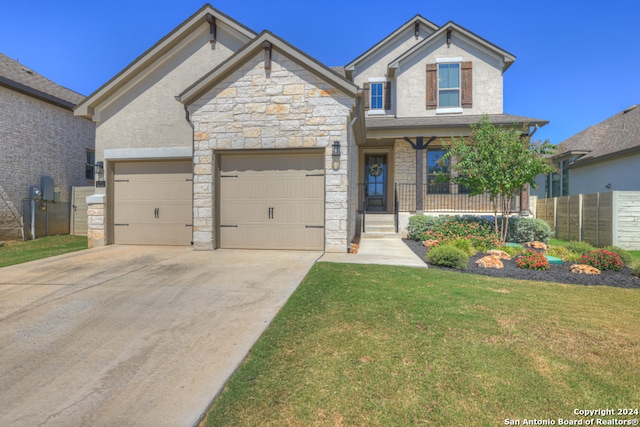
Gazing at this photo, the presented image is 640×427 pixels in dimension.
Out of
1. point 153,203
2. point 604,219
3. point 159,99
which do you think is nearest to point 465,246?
point 604,219

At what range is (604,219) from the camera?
10406 millimetres

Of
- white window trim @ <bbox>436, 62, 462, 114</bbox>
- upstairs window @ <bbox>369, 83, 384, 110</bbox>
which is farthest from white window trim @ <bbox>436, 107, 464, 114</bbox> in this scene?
upstairs window @ <bbox>369, 83, 384, 110</bbox>

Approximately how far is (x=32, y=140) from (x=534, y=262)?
1677 cm

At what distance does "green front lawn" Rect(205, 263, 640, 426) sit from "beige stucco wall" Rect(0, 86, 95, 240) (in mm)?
13238

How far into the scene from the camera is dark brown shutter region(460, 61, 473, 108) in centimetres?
1377

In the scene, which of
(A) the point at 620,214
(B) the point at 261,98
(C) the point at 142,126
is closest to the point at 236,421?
(B) the point at 261,98

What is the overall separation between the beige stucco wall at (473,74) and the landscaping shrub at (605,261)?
27.3 ft

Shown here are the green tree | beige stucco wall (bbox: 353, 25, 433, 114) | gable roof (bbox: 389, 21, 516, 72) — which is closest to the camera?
the green tree

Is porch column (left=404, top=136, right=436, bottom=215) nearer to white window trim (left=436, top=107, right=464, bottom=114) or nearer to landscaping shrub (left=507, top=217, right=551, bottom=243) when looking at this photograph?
white window trim (left=436, top=107, right=464, bottom=114)

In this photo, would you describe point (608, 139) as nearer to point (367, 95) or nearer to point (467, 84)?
point (467, 84)

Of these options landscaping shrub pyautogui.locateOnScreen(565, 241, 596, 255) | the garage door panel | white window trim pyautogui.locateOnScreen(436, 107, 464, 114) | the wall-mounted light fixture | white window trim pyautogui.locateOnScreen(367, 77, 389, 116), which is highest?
white window trim pyautogui.locateOnScreen(367, 77, 389, 116)

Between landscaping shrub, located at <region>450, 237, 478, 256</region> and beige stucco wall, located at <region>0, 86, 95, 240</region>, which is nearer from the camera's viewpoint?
landscaping shrub, located at <region>450, 237, 478, 256</region>

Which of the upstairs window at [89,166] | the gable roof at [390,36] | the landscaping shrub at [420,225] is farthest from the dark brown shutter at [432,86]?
the upstairs window at [89,166]

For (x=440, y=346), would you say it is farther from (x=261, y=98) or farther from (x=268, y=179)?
(x=261, y=98)
